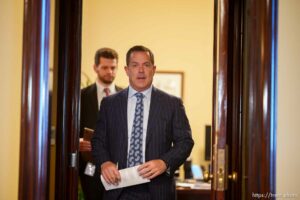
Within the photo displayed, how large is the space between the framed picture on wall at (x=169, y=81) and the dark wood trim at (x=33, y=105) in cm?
307

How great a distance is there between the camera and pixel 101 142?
2.65 metres

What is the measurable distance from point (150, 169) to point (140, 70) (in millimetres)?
713

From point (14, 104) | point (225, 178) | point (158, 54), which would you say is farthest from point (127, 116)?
point (158, 54)

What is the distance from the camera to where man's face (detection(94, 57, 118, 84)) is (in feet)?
11.6

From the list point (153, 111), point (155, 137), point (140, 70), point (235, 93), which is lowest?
point (155, 137)

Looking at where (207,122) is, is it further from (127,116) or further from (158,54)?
(127,116)

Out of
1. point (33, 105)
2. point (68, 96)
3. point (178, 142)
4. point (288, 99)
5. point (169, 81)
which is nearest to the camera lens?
point (33, 105)

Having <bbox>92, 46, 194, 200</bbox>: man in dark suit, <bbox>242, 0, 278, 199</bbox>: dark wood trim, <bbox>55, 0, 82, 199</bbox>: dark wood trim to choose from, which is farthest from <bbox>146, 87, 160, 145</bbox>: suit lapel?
<bbox>242, 0, 278, 199</bbox>: dark wood trim

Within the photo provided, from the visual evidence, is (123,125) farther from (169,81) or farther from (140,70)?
(169,81)

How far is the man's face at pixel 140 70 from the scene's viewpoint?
9.14 feet

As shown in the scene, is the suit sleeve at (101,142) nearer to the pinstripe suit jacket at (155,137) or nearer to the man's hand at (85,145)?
the pinstripe suit jacket at (155,137)

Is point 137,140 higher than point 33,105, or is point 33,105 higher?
point 33,105

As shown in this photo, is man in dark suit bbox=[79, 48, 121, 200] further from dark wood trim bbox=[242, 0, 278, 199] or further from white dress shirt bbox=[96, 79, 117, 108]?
dark wood trim bbox=[242, 0, 278, 199]

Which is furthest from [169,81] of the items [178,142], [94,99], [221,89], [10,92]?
[10,92]
